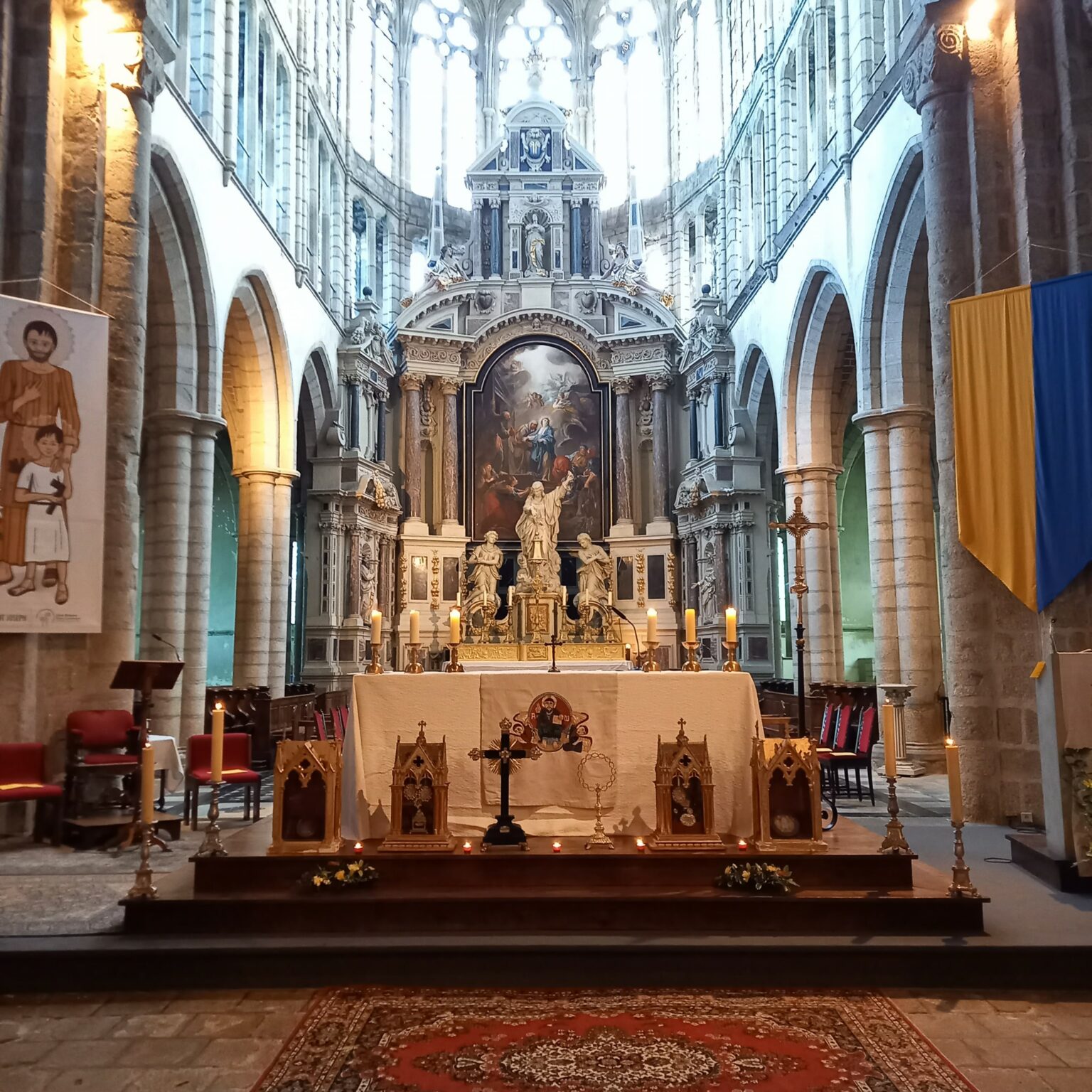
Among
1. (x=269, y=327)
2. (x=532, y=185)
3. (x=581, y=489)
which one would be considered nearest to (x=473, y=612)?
(x=581, y=489)

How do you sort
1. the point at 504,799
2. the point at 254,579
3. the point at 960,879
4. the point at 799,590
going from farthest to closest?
the point at 254,579 < the point at 799,590 < the point at 504,799 < the point at 960,879

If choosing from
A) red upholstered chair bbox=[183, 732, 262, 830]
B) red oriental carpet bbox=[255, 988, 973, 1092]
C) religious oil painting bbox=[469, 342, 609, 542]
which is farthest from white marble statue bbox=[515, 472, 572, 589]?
red oriental carpet bbox=[255, 988, 973, 1092]

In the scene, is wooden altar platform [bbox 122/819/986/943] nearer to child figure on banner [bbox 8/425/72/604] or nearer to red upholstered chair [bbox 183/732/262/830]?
red upholstered chair [bbox 183/732/262/830]

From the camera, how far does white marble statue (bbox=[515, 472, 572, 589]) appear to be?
832 inches

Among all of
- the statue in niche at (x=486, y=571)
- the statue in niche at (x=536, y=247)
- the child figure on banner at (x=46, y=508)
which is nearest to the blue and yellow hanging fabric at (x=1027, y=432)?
the child figure on banner at (x=46, y=508)

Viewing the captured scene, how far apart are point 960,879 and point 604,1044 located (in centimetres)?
210

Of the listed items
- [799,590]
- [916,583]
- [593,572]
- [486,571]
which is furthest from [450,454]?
[799,590]

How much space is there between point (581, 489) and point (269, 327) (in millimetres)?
8607

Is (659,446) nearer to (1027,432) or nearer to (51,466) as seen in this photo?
(1027,432)

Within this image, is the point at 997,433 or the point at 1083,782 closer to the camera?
the point at 1083,782

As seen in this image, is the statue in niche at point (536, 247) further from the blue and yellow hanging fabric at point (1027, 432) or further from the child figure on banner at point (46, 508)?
the child figure on banner at point (46, 508)

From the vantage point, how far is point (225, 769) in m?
7.94

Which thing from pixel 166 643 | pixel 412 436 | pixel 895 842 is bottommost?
pixel 895 842

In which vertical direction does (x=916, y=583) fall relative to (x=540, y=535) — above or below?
below
